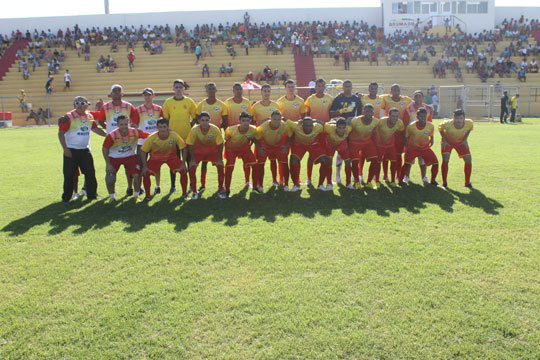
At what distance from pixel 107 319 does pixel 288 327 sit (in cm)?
143

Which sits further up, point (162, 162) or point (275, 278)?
point (162, 162)

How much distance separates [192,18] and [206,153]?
34.4 meters

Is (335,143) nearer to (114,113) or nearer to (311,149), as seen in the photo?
(311,149)

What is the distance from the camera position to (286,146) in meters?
7.12

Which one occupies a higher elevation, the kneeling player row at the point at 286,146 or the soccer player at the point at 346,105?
the soccer player at the point at 346,105

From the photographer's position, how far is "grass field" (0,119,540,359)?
284 cm

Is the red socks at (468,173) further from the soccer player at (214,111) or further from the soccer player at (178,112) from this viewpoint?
the soccer player at (178,112)

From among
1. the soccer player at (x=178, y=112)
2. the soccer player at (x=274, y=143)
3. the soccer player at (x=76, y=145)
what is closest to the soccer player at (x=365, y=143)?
the soccer player at (x=274, y=143)

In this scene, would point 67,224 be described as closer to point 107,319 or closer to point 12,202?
point 12,202

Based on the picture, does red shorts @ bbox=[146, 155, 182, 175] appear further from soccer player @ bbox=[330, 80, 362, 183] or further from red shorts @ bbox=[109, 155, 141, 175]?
soccer player @ bbox=[330, 80, 362, 183]

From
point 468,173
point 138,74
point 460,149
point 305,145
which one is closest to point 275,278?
point 305,145

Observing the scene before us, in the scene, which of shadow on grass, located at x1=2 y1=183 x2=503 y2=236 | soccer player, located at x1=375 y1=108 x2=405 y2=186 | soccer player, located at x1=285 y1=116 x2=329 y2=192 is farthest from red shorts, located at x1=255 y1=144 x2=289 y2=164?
soccer player, located at x1=375 y1=108 x2=405 y2=186

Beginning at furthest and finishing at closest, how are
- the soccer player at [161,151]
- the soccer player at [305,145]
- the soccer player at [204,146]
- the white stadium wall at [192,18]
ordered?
the white stadium wall at [192,18], the soccer player at [305,145], the soccer player at [204,146], the soccer player at [161,151]

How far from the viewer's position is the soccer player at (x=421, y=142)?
24.2ft
